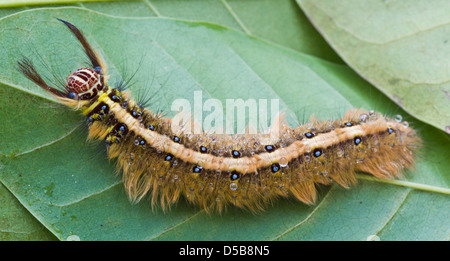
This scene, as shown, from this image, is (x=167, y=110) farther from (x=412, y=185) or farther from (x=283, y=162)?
(x=412, y=185)

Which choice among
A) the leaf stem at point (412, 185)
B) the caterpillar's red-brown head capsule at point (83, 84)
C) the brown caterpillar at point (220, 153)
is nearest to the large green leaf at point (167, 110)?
the leaf stem at point (412, 185)

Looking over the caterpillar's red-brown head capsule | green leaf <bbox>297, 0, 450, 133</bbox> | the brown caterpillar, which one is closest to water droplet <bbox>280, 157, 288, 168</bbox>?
the brown caterpillar

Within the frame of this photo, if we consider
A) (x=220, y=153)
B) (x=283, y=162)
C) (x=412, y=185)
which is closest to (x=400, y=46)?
(x=412, y=185)

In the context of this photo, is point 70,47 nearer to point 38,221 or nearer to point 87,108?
point 87,108

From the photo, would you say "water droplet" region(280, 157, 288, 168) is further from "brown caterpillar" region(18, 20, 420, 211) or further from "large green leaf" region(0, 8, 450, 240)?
"large green leaf" region(0, 8, 450, 240)

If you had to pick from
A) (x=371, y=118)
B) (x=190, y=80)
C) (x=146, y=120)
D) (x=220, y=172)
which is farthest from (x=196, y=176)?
(x=371, y=118)

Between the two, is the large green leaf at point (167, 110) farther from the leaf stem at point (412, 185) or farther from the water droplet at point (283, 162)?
the water droplet at point (283, 162)
